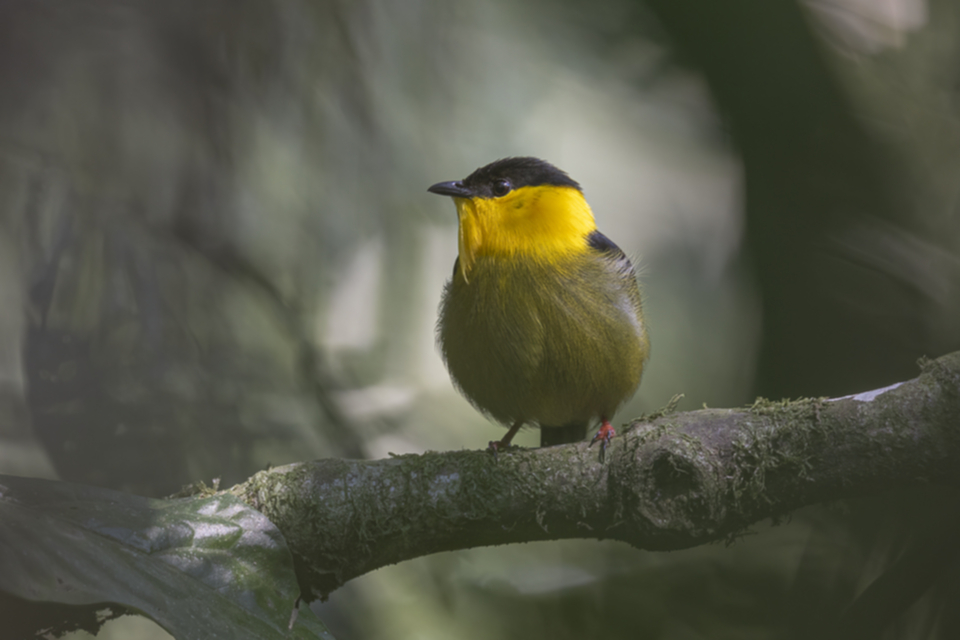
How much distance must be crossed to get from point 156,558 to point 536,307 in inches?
56.9

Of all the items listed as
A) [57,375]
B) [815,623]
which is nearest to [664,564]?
[815,623]

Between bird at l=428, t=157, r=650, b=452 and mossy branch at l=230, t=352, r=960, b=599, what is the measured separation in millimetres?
354

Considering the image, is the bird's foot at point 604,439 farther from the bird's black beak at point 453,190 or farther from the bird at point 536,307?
the bird's black beak at point 453,190

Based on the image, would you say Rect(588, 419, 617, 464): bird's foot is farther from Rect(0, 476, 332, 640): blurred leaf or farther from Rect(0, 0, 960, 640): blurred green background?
Rect(0, 476, 332, 640): blurred leaf

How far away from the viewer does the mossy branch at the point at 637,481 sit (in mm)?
1579

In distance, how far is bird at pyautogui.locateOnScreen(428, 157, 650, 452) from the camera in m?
2.42

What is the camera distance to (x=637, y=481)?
1.77 metres

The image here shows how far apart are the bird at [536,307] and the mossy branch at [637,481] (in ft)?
1.16

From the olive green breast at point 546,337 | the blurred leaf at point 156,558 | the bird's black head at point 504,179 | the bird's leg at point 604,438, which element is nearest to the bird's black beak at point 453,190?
the bird's black head at point 504,179

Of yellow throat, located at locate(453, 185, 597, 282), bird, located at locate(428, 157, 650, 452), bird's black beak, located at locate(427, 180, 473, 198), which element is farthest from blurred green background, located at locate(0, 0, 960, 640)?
bird's black beak, located at locate(427, 180, 473, 198)

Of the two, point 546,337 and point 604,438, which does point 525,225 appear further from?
point 604,438

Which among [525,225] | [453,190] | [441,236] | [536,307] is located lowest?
[536,307]

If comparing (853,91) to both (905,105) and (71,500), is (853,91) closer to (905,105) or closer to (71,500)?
(905,105)

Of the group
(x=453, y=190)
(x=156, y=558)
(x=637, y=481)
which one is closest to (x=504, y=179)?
(x=453, y=190)
